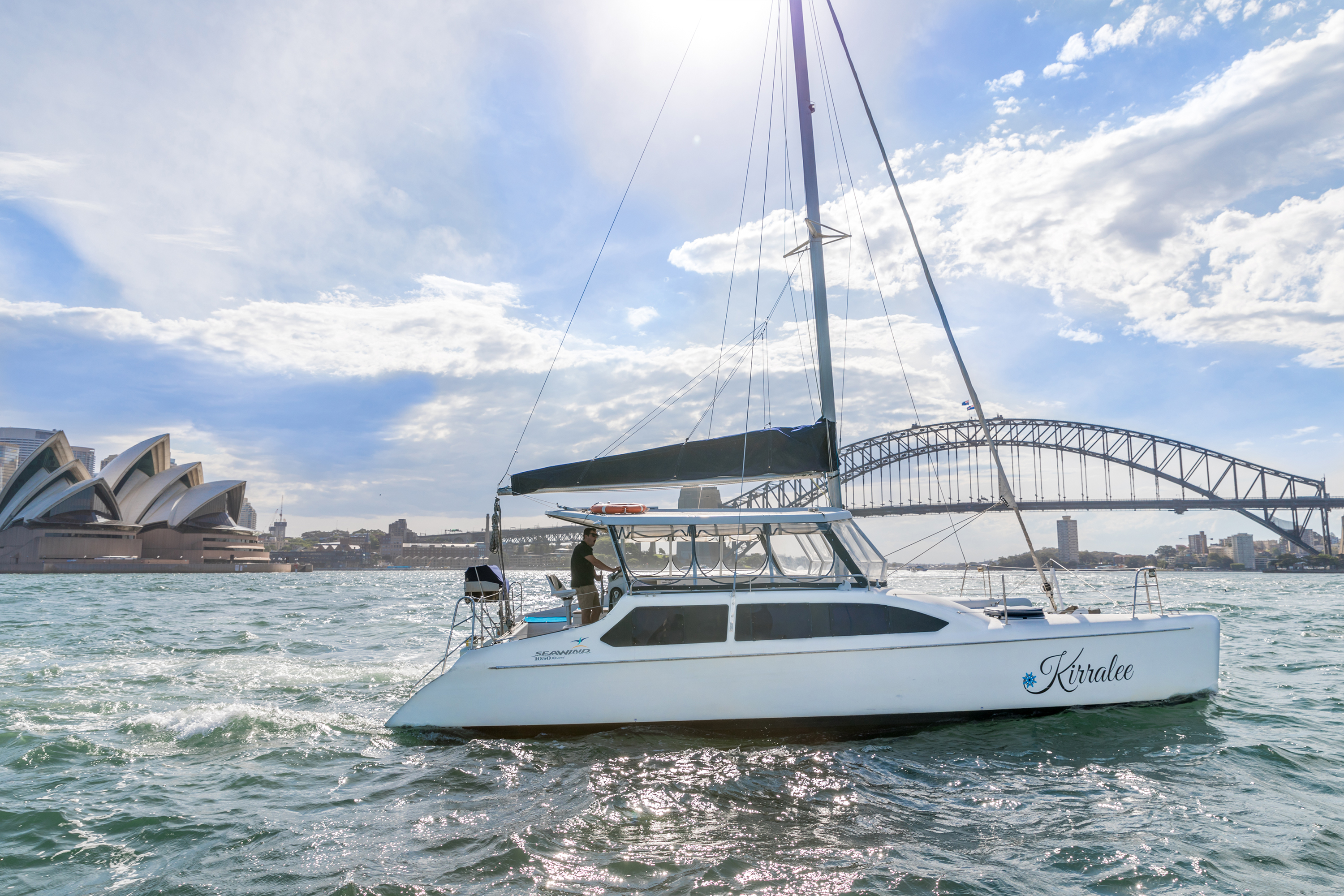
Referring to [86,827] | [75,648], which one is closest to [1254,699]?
[86,827]

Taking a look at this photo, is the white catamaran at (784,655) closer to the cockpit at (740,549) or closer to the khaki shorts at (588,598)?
the cockpit at (740,549)

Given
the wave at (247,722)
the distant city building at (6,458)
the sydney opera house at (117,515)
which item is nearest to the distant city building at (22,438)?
the distant city building at (6,458)

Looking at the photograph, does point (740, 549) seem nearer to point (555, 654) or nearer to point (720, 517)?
point (720, 517)

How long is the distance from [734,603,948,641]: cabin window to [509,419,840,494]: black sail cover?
165 centimetres

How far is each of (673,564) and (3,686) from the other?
32.9 ft

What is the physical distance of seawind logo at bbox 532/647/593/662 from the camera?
7.56 metres

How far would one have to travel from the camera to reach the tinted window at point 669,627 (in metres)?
7.62

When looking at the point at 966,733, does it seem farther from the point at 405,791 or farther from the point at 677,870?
the point at 405,791

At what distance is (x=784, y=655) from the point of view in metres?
7.45

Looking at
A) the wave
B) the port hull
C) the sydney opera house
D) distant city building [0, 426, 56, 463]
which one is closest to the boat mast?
the port hull

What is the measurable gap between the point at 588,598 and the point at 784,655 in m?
2.31

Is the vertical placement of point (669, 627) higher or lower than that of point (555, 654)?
higher

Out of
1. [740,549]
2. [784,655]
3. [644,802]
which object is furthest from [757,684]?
[644,802]

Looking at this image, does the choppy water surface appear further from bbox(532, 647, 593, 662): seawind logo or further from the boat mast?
the boat mast
